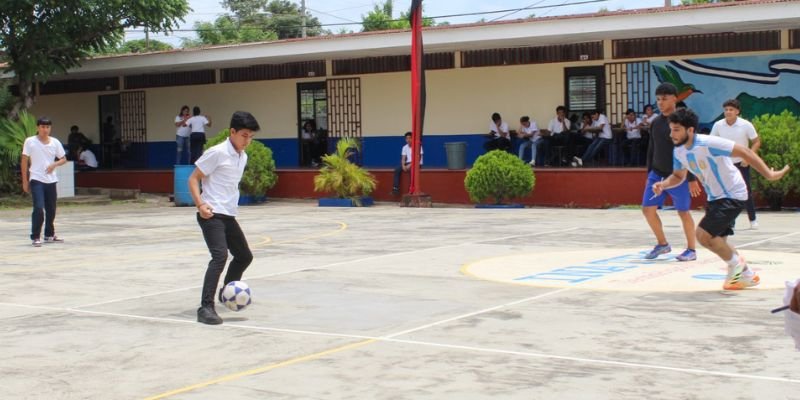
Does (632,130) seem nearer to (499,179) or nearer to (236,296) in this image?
(499,179)

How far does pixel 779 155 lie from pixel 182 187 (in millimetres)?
13391

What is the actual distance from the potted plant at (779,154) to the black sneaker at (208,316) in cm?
1257

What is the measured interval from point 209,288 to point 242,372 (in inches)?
75.2

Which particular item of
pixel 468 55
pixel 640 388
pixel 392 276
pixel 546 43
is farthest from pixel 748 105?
pixel 640 388

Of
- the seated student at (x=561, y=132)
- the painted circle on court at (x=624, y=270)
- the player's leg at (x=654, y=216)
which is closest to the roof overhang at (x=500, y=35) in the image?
the seated student at (x=561, y=132)

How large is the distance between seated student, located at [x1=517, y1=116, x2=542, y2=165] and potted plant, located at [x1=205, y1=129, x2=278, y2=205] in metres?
5.92

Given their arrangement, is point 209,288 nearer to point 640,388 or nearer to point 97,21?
point 640,388

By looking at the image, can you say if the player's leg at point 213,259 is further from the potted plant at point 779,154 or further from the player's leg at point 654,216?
the potted plant at point 779,154

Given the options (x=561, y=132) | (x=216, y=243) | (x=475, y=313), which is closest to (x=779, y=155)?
(x=561, y=132)

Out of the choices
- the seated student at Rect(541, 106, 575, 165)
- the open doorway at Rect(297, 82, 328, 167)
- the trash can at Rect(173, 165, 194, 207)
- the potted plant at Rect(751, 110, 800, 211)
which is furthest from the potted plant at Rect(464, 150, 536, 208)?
the open doorway at Rect(297, 82, 328, 167)

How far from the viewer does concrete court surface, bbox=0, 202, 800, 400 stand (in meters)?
6.39

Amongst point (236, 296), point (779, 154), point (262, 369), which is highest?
point (779, 154)

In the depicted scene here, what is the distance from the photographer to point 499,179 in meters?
21.8

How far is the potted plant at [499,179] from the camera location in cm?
2181
